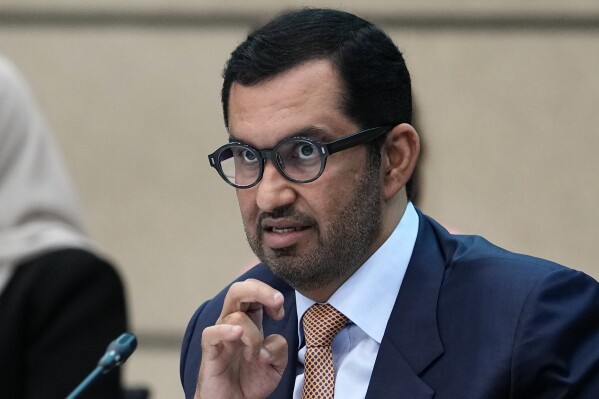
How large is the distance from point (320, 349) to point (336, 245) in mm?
230

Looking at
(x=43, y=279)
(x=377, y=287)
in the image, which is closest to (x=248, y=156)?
(x=377, y=287)

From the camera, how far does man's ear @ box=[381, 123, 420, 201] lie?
8.70 ft

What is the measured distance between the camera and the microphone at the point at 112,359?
2.39 meters

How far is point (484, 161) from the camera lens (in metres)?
5.25

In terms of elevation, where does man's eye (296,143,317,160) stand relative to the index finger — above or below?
above

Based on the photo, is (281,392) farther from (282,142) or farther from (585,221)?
(585,221)

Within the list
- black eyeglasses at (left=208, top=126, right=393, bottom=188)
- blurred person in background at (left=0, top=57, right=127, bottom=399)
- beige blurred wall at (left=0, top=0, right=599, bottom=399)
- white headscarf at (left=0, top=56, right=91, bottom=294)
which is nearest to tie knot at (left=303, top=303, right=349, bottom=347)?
black eyeglasses at (left=208, top=126, right=393, bottom=188)

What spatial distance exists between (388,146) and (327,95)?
0.20m

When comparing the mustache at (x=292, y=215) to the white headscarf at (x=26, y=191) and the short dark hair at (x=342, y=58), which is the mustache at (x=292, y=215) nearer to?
the short dark hair at (x=342, y=58)

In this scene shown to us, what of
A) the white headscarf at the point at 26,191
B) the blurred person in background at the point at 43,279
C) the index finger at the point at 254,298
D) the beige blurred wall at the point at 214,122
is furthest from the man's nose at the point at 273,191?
the beige blurred wall at the point at 214,122

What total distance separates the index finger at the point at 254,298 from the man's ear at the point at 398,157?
0.32 meters

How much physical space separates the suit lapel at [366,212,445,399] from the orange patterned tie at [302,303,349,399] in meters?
0.10

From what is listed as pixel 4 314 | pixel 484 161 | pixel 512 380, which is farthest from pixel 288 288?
pixel 484 161

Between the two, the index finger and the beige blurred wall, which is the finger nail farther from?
the beige blurred wall
